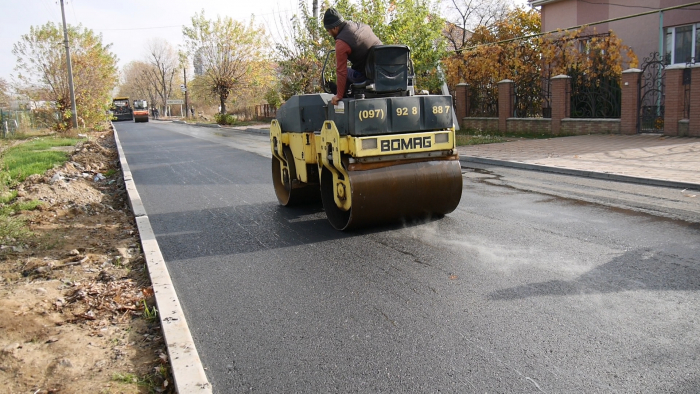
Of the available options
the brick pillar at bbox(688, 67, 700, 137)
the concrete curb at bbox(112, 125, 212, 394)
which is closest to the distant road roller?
the concrete curb at bbox(112, 125, 212, 394)

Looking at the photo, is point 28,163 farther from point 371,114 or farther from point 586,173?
point 586,173

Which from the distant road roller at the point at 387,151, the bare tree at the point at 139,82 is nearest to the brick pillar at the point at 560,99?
the distant road roller at the point at 387,151

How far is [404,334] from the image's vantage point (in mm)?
3789

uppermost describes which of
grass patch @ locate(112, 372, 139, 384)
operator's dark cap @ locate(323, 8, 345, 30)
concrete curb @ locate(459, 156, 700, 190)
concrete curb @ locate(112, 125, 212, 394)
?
operator's dark cap @ locate(323, 8, 345, 30)

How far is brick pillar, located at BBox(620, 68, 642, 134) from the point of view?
1630 centimetres

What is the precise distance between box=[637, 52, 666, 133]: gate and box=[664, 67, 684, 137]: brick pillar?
590 millimetres

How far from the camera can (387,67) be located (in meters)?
6.34

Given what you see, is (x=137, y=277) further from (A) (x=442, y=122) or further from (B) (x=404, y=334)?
(A) (x=442, y=122)

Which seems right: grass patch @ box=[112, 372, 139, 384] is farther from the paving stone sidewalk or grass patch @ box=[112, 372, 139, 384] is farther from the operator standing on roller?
the paving stone sidewalk

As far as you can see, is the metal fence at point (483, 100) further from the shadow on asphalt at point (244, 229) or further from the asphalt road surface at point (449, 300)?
the shadow on asphalt at point (244, 229)

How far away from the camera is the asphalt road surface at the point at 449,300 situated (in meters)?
3.26

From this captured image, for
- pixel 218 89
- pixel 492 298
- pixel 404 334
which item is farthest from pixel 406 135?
pixel 218 89

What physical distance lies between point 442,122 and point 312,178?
6.13 feet

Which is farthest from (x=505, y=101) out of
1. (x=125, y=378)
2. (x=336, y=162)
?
(x=125, y=378)
